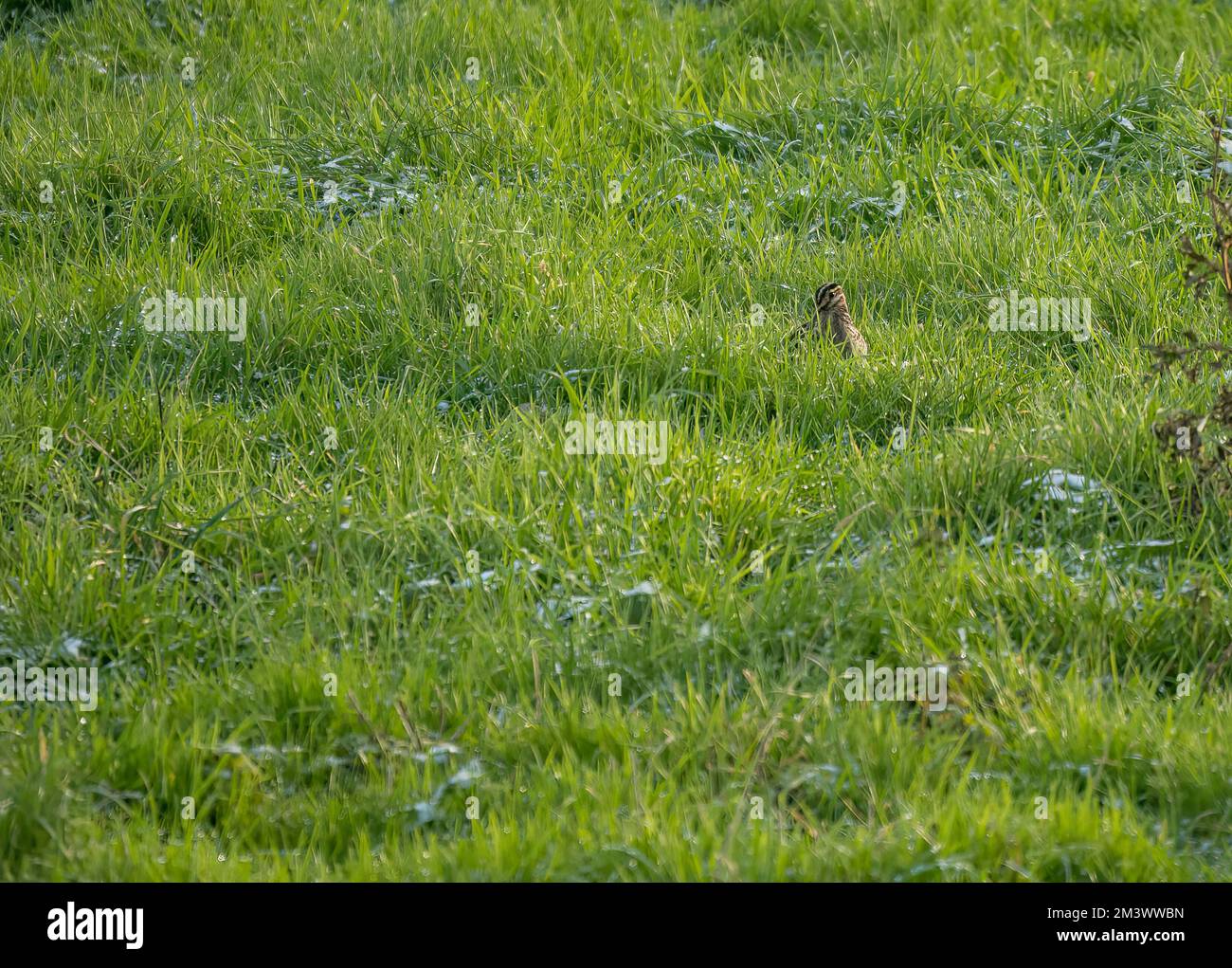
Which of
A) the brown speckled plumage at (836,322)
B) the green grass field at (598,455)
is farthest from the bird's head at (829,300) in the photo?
the green grass field at (598,455)

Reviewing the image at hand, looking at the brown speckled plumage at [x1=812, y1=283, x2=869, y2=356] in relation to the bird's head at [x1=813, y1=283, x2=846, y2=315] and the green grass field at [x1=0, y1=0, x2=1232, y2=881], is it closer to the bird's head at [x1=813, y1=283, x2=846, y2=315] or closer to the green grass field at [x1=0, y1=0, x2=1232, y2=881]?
the bird's head at [x1=813, y1=283, x2=846, y2=315]

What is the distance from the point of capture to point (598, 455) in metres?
4.72

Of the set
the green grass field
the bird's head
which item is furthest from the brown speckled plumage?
the green grass field

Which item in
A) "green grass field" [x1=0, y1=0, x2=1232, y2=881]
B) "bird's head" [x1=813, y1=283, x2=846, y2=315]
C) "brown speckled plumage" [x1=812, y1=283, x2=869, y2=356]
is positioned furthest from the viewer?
"bird's head" [x1=813, y1=283, x2=846, y2=315]

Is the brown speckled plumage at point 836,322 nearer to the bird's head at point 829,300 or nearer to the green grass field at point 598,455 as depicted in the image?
the bird's head at point 829,300

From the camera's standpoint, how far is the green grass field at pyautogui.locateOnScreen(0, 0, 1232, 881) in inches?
137

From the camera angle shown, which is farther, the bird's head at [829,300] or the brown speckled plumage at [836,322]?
the bird's head at [829,300]

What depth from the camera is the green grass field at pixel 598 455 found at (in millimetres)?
3469

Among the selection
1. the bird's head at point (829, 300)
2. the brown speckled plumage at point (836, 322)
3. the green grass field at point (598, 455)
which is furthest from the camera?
the bird's head at point (829, 300)

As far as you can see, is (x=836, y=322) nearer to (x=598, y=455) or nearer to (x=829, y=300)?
(x=829, y=300)

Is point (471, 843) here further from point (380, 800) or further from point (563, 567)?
point (563, 567)

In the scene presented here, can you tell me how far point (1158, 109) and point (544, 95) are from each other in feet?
11.2

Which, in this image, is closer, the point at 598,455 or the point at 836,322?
the point at 598,455

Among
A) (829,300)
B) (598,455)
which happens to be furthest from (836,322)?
(598,455)
